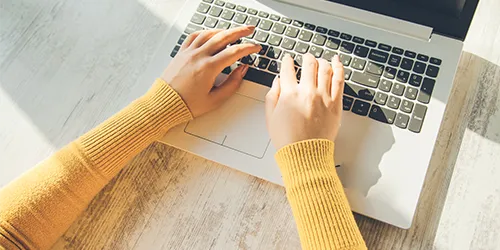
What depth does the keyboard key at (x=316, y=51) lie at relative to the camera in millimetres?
733

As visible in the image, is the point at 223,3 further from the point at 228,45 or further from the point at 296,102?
the point at 296,102

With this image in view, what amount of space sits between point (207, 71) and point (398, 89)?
25 centimetres

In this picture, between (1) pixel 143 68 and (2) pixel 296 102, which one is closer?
(2) pixel 296 102

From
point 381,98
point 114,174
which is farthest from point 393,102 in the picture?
point 114,174

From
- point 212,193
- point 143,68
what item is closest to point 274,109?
point 212,193

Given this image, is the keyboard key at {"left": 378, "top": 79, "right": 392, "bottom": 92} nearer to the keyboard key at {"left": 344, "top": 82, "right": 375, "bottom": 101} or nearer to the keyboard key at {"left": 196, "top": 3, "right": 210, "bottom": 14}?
the keyboard key at {"left": 344, "top": 82, "right": 375, "bottom": 101}

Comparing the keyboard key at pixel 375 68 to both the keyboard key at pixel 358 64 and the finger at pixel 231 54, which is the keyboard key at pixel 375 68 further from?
the finger at pixel 231 54

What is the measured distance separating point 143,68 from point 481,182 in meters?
0.49

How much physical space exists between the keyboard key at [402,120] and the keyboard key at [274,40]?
0.65 feet

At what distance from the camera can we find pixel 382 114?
2.21 ft

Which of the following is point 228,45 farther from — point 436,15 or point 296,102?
point 436,15

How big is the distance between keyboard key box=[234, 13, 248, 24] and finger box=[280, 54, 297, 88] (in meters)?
0.11

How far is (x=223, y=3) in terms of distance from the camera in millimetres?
798

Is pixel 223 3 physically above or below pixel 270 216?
above
